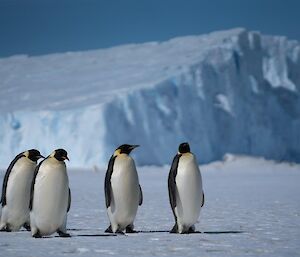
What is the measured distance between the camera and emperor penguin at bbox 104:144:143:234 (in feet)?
17.0

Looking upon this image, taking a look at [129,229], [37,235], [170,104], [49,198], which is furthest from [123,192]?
[170,104]

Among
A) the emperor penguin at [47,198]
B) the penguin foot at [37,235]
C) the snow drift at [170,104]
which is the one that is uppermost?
the snow drift at [170,104]

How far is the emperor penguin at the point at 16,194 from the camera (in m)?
5.21

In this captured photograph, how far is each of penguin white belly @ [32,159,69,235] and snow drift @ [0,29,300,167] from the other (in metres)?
19.4

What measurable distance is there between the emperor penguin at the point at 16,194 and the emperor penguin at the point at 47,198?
0.51 metres

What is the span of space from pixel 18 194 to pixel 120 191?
2.89ft

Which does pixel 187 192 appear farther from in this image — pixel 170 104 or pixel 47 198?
pixel 170 104

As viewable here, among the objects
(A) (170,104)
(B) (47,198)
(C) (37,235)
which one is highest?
(A) (170,104)

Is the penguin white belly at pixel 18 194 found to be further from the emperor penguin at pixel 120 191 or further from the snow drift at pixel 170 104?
the snow drift at pixel 170 104

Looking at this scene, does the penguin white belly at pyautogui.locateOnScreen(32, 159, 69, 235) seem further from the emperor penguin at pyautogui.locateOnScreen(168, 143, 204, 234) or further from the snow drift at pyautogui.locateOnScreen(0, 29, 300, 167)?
the snow drift at pyautogui.locateOnScreen(0, 29, 300, 167)

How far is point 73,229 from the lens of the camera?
5578 millimetres

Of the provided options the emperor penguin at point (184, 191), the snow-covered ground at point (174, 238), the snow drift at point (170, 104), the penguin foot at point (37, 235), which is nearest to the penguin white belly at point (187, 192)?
the emperor penguin at point (184, 191)

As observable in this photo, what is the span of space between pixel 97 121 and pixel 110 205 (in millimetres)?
19281

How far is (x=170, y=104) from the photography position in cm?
2698
